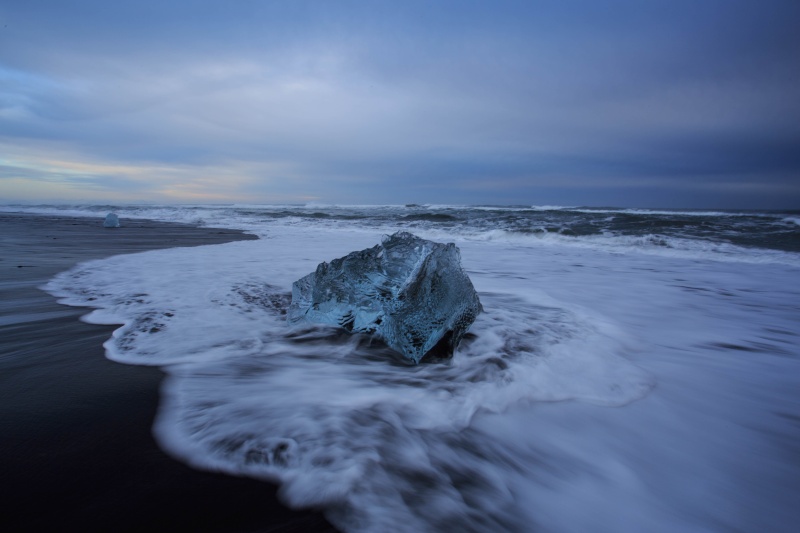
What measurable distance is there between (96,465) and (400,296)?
153cm

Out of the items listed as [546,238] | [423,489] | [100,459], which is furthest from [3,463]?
[546,238]

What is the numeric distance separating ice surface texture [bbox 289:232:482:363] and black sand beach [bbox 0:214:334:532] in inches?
42.7

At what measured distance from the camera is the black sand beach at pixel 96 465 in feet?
3.48

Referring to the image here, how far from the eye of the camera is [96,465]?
4.11 ft

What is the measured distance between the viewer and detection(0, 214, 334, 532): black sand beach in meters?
1.06

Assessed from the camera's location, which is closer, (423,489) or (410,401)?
(423,489)

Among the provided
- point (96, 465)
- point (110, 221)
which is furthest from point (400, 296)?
point (110, 221)

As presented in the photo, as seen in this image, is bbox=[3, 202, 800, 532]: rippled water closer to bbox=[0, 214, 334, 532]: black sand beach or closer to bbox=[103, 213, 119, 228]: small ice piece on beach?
bbox=[0, 214, 334, 532]: black sand beach

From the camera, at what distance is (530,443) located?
1549 millimetres

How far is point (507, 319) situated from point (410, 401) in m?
1.43

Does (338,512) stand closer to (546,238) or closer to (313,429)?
(313,429)

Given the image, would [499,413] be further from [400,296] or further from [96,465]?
[96,465]

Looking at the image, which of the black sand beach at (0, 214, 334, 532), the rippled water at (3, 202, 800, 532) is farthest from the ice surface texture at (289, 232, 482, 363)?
the black sand beach at (0, 214, 334, 532)

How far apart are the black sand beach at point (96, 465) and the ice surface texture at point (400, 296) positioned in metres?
1.09
